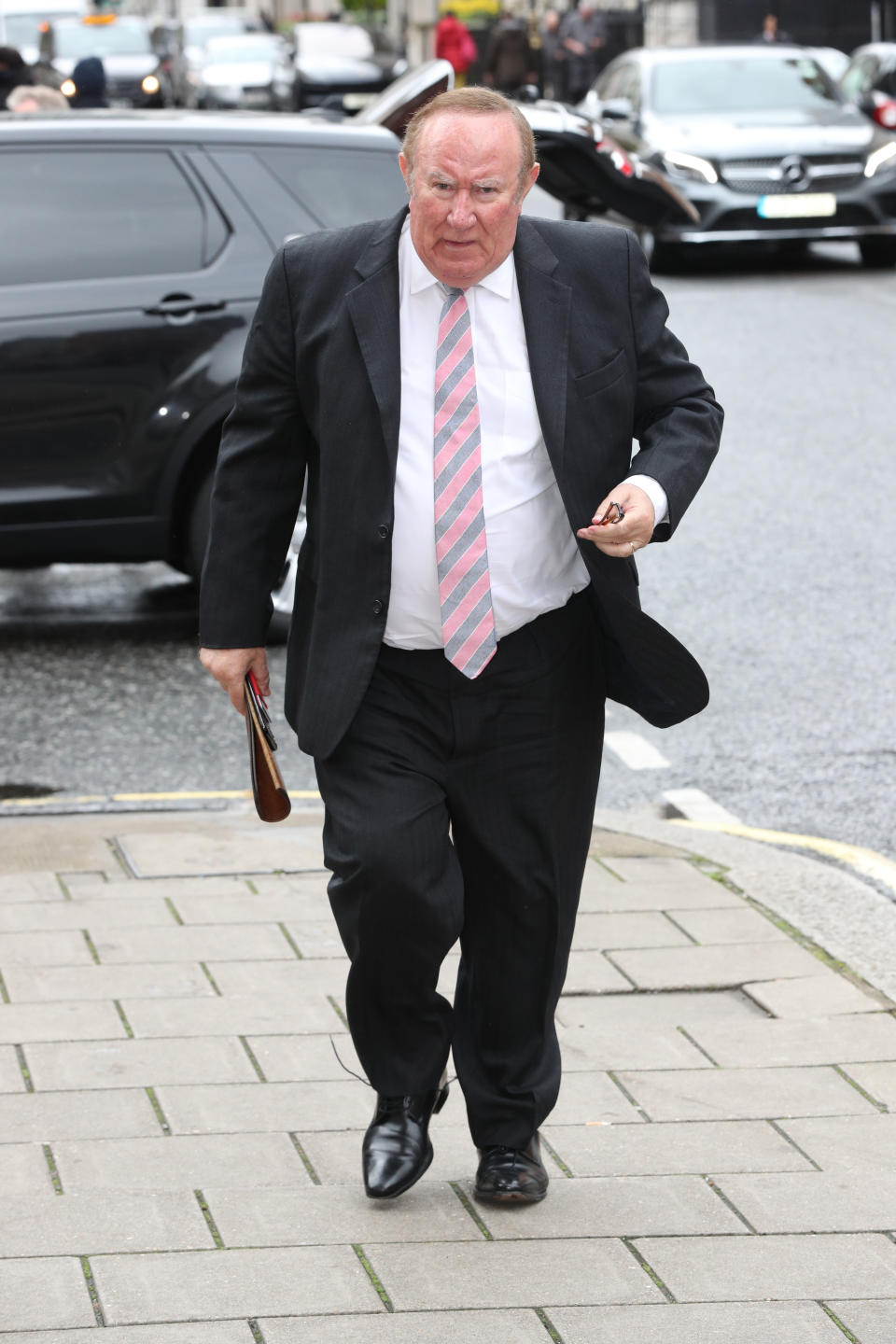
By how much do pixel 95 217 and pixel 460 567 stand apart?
182 inches

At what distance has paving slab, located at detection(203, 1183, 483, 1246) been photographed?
11.0 ft

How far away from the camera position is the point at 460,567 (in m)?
3.34

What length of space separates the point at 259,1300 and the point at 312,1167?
1.71ft

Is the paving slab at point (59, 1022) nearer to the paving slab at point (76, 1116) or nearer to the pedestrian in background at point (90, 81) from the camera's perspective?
the paving slab at point (76, 1116)

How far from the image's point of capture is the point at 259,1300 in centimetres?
313

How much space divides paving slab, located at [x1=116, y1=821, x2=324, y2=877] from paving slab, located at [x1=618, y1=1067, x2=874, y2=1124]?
1.43 metres

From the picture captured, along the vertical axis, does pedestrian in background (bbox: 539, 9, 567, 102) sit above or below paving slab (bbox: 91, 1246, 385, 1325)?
below

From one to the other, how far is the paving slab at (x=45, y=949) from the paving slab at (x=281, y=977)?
304mm

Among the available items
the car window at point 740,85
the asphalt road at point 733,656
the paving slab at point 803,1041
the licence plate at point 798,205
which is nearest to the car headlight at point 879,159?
the licence plate at point 798,205

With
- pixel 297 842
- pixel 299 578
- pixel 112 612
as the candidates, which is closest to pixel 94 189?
pixel 112 612

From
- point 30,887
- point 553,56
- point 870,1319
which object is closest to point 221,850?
point 30,887

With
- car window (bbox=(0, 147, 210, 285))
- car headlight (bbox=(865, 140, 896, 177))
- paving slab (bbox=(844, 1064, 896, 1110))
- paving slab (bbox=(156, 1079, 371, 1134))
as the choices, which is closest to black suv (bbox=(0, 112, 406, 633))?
car window (bbox=(0, 147, 210, 285))

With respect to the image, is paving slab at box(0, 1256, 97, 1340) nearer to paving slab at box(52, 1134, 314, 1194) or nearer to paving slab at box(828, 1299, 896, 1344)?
paving slab at box(52, 1134, 314, 1194)

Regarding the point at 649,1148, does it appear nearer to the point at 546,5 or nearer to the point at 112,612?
the point at 112,612
